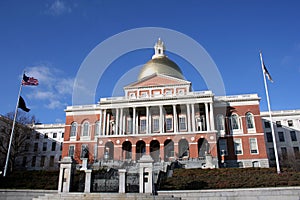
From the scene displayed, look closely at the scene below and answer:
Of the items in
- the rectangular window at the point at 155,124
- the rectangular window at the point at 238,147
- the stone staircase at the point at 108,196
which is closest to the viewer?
the stone staircase at the point at 108,196

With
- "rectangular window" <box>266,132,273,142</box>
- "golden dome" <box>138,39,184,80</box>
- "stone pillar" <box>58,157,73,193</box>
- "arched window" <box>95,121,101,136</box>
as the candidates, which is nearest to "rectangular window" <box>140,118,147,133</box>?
"arched window" <box>95,121,101,136</box>

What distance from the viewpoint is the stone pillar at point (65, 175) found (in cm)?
1947

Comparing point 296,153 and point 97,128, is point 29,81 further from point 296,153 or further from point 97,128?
point 296,153

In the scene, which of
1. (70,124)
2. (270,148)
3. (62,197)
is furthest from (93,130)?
(270,148)

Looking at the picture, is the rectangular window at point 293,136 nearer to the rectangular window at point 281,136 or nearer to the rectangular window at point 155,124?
the rectangular window at point 281,136

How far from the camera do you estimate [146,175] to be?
61.3 ft

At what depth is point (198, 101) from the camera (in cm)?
4450

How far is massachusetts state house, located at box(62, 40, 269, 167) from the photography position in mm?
42938

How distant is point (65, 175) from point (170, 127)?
1115 inches

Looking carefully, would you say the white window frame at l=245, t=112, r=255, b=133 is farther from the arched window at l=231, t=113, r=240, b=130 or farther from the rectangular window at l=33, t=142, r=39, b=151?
the rectangular window at l=33, t=142, r=39, b=151

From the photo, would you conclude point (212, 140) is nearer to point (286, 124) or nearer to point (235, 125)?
point (235, 125)

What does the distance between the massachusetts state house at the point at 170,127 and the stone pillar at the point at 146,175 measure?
908 inches

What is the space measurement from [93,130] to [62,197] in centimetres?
3265

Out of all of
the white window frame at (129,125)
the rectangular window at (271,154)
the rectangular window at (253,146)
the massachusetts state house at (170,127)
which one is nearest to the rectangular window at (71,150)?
the massachusetts state house at (170,127)
